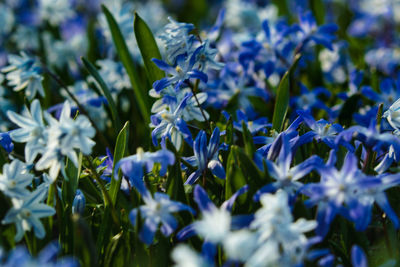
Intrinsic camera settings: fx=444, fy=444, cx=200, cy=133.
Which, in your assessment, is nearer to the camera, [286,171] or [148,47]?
[286,171]

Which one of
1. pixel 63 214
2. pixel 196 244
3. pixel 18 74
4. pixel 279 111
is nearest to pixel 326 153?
pixel 279 111

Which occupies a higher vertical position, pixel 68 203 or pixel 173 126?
pixel 173 126

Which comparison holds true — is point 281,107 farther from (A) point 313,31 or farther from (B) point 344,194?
(A) point 313,31

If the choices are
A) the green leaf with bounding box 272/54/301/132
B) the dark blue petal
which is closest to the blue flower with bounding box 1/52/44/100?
the green leaf with bounding box 272/54/301/132

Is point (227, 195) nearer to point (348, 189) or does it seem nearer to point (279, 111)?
point (348, 189)

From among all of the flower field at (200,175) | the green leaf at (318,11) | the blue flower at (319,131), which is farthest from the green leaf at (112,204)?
the green leaf at (318,11)

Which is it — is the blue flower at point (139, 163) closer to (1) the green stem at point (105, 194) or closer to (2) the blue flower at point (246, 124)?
(1) the green stem at point (105, 194)

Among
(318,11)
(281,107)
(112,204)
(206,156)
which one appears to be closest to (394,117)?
(281,107)
